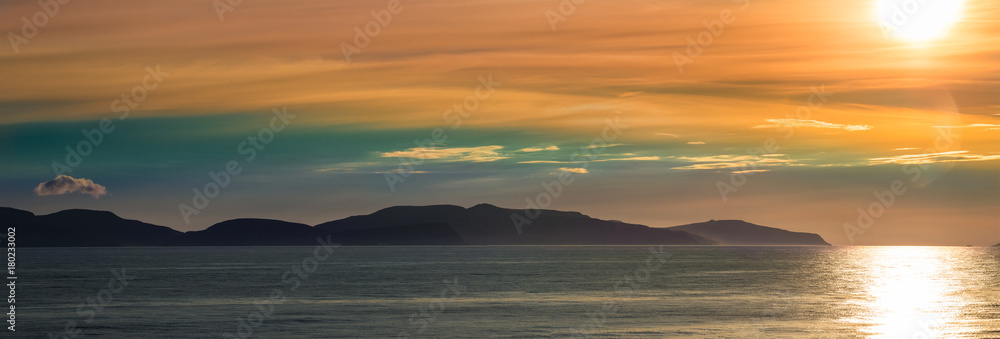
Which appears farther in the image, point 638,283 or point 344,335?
point 638,283

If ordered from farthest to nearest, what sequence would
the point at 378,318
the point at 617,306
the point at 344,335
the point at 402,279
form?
the point at 402,279 < the point at 617,306 < the point at 378,318 < the point at 344,335

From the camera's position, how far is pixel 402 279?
392 ft

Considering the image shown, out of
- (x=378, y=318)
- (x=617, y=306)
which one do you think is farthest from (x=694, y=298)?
(x=378, y=318)

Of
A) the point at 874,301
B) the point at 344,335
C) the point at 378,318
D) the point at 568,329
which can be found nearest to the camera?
the point at 344,335

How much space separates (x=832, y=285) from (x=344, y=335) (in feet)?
254

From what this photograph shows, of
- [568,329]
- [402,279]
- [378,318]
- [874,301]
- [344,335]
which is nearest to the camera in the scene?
[344,335]

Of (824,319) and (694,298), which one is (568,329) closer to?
(824,319)

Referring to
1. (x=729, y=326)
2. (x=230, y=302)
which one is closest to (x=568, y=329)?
(x=729, y=326)

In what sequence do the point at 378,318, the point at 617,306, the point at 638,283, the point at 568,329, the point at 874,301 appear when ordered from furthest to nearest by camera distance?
the point at 638,283, the point at 874,301, the point at 617,306, the point at 378,318, the point at 568,329

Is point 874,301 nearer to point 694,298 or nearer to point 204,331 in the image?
point 694,298

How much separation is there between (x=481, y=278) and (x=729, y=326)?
62705 mm

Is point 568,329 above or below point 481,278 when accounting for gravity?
below

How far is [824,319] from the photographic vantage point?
65375mm

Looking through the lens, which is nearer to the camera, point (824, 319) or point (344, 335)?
point (344, 335)
